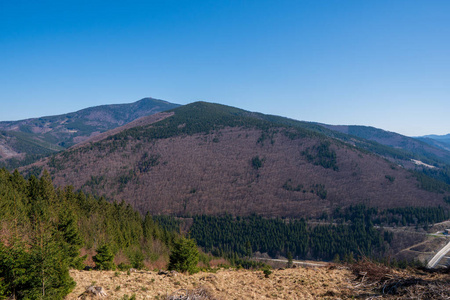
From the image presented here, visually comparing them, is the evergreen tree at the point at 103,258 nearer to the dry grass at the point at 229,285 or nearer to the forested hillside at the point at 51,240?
the forested hillside at the point at 51,240

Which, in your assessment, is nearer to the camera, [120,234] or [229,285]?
[229,285]

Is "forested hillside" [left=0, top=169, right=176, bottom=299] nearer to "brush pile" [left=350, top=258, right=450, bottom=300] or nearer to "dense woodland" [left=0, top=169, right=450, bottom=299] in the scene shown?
"dense woodland" [left=0, top=169, right=450, bottom=299]

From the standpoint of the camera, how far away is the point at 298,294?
56.9ft

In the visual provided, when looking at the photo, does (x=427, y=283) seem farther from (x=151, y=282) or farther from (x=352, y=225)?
(x=352, y=225)

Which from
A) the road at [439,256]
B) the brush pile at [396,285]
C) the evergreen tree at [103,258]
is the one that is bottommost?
the road at [439,256]

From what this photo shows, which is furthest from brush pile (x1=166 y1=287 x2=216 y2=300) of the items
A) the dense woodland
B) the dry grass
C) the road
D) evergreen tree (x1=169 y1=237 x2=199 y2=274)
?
the road

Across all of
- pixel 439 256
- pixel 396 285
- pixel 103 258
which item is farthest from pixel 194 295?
pixel 439 256

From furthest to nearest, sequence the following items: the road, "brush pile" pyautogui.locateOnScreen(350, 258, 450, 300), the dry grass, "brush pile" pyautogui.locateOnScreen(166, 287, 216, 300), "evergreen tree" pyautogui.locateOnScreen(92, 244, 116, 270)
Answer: the road
"evergreen tree" pyautogui.locateOnScreen(92, 244, 116, 270)
the dry grass
"brush pile" pyautogui.locateOnScreen(166, 287, 216, 300)
"brush pile" pyautogui.locateOnScreen(350, 258, 450, 300)

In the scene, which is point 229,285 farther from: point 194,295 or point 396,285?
point 396,285

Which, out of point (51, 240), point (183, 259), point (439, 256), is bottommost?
point (439, 256)

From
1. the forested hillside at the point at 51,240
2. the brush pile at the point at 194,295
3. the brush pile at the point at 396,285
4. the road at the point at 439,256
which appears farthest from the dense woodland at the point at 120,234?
the road at the point at 439,256

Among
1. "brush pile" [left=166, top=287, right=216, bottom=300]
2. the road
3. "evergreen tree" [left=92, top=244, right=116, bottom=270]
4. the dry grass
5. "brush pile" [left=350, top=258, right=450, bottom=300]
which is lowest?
the road

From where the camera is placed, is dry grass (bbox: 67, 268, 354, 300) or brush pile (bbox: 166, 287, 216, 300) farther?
dry grass (bbox: 67, 268, 354, 300)

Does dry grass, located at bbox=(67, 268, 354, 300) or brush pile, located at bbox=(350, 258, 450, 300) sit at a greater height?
brush pile, located at bbox=(350, 258, 450, 300)
